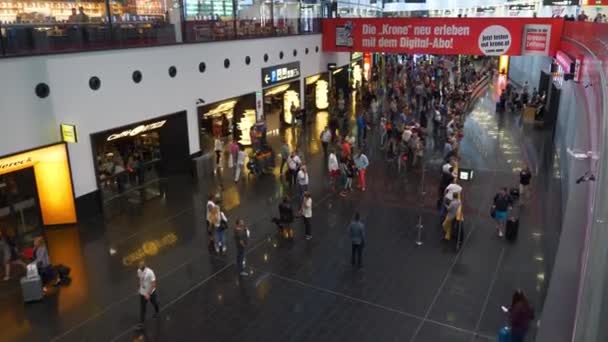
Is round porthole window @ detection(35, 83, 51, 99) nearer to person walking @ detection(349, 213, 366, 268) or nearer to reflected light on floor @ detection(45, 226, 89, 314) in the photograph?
reflected light on floor @ detection(45, 226, 89, 314)

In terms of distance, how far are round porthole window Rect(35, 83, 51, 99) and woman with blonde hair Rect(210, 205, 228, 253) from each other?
16.8ft

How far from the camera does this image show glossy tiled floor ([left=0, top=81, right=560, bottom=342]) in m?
8.45

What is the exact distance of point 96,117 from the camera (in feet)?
43.8

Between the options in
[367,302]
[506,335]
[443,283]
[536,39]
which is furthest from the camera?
[536,39]

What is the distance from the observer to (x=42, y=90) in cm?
1181

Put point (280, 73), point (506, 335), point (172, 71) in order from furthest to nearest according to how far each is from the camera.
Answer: point (280, 73)
point (172, 71)
point (506, 335)

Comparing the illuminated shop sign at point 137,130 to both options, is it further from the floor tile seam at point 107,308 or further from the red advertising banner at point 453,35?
the red advertising banner at point 453,35

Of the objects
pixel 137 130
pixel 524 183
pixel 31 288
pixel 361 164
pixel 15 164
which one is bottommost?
pixel 31 288

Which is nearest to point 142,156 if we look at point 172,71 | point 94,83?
point 172,71

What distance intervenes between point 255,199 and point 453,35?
13.1 m

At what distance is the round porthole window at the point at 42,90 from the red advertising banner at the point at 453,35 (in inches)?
628

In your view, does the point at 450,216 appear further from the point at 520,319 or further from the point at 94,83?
the point at 94,83

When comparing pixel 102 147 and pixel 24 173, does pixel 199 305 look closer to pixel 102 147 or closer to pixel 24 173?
pixel 24 173

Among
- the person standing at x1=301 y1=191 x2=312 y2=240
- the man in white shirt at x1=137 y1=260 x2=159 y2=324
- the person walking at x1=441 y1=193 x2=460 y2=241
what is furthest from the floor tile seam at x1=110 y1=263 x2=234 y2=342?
the person walking at x1=441 y1=193 x2=460 y2=241
